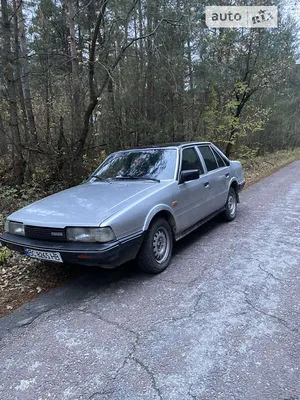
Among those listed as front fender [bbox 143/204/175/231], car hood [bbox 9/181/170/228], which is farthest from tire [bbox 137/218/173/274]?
car hood [bbox 9/181/170/228]

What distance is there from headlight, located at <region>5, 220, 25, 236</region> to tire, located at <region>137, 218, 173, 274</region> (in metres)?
1.43

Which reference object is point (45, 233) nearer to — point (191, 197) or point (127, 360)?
point (127, 360)

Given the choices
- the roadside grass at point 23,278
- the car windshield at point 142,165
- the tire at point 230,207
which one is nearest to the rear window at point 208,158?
the tire at point 230,207

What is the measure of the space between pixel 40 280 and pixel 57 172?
4920 millimetres

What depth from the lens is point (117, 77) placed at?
8.60 m

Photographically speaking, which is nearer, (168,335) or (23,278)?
(168,335)

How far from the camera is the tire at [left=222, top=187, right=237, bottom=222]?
579cm

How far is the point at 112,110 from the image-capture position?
31.3 ft

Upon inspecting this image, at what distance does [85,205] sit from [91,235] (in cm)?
55

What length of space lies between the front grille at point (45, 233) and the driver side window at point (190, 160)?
2.13 m

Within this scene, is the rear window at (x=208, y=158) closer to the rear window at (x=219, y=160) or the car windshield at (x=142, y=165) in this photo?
the rear window at (x=219, y=160)

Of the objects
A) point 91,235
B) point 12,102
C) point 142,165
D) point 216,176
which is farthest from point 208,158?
point 12,102

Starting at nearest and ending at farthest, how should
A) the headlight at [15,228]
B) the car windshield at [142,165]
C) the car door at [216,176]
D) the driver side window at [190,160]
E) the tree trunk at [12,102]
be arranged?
the headlight at [15,228] → the car windshield at [142,165] → the driver side window at [190,160] → the car door at [216,176] → the tree trunk at [12,102]

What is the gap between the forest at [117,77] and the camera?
8062mm
